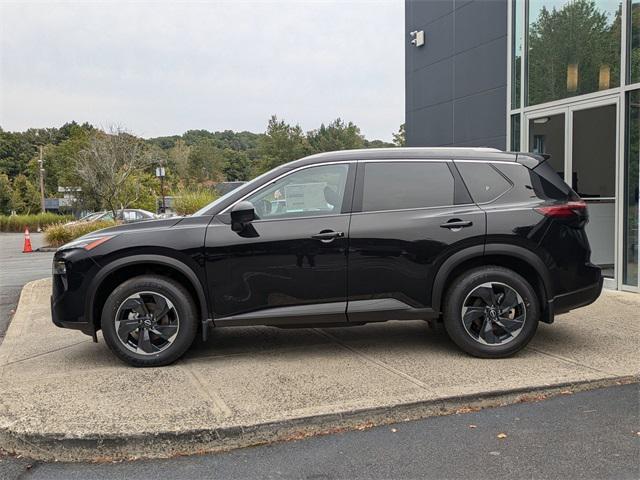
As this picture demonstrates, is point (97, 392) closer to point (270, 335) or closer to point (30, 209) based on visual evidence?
point (270, 335)

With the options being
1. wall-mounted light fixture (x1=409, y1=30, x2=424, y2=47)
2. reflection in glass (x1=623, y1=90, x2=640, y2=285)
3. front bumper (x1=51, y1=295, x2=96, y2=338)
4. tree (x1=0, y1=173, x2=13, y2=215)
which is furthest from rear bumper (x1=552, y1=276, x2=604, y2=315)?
tree (x1=0, y1=173, x2=13, y2=215)

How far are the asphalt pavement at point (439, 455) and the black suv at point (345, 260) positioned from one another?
127cm

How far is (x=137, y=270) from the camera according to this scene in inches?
198

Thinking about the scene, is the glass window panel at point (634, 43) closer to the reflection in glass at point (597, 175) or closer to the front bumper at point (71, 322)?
the reflection in glass at point (597, 175)

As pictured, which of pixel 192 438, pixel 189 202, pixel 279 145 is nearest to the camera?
pixel 192 438

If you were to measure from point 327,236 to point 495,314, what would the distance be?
1.59 m

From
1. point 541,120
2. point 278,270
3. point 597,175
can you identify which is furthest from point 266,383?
point 541,120

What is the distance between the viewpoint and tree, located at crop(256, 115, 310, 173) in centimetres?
7369

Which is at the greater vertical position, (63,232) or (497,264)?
(497,264)

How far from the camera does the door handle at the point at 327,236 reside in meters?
4.87

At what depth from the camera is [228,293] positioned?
4.85m

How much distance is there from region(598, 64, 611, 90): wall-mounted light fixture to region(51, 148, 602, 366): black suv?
4093 mm

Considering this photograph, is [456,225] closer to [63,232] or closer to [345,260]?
[345,260]

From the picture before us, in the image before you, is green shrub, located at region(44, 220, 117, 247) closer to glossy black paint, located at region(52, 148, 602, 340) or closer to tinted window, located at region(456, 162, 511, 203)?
glossy black paint, located at region(52, 148, 602, 340)
